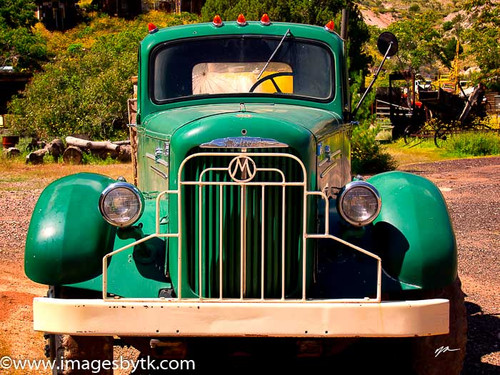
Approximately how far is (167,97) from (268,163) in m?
1.71

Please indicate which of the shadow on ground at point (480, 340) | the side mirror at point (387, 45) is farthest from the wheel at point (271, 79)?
the shadow on ground at point (480, 340)

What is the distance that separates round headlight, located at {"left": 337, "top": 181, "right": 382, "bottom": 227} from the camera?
4395 millimetres

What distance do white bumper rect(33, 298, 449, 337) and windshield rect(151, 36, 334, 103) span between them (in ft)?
6.46

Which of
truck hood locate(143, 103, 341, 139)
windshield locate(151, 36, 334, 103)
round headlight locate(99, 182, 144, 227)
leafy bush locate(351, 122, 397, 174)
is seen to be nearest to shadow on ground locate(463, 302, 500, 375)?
truck hood locate(143, 103, 341, 139)

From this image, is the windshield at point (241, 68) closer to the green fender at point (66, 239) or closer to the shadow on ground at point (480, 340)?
the green fender at point (66, 239)

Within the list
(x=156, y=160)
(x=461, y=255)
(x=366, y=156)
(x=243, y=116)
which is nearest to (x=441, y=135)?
(x=366, y=156)

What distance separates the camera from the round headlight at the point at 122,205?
14.4 feet

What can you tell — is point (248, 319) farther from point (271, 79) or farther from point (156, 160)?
point (271, 79)

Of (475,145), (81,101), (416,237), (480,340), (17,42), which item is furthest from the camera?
(17,42)

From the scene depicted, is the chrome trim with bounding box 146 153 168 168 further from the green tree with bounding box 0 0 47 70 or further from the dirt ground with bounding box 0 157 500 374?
the green tree with bounding box 0 0 47 70

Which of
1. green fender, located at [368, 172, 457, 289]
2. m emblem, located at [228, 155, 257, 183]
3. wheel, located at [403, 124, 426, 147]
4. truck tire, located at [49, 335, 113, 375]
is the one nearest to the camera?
m emblem, located at [228, 155, 257, 183]

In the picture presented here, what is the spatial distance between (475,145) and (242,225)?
19.9 meters

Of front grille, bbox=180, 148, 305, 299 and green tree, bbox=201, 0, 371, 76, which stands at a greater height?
front grille, bbox=180, 148, 305, 299

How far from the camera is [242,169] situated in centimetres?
414
